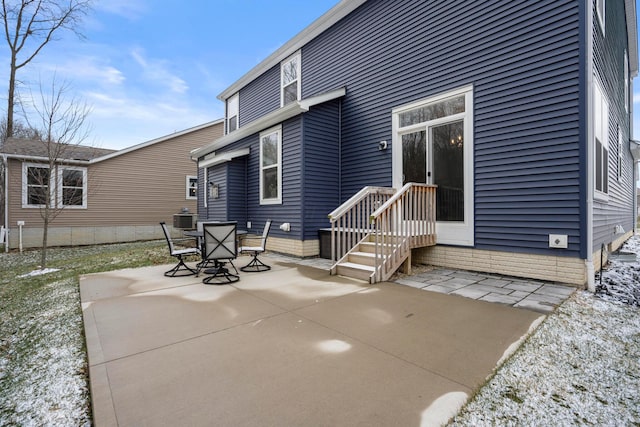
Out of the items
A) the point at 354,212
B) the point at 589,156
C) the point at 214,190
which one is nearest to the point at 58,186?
the point at 214,190

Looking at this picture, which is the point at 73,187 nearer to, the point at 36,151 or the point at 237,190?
the point at 36,151

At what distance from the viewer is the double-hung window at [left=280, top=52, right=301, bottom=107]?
30.2ft

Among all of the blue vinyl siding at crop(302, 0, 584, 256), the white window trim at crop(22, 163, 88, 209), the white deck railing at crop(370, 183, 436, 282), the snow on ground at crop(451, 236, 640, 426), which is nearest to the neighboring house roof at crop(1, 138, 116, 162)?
the white window trim at crop(22, 163, 88, 209)

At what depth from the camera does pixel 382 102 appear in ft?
22.4

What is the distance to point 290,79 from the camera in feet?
31.2

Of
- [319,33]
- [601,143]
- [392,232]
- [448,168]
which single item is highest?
[319,33]

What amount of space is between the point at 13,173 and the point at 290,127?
10243 millimetres

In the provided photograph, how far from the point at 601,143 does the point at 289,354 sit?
6517 mm

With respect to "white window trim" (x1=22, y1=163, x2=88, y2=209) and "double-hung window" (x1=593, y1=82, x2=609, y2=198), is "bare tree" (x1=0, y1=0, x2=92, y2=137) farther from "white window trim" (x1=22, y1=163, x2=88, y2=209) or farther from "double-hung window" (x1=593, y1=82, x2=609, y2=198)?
"double-hung window" (x1=593, y1=82, x2=609, y2=198)

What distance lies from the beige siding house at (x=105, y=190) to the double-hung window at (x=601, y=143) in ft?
44.2

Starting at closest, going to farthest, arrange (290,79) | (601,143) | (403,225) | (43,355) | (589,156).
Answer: (43,355), (589,156), (403,225), (601,143), (290,79)

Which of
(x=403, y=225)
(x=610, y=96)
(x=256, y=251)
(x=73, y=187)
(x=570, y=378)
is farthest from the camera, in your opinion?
(x=73, y=187)

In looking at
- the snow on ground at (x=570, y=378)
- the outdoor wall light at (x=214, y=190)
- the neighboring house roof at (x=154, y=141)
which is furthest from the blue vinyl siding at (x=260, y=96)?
the snow on ground at (x=570, y=378)

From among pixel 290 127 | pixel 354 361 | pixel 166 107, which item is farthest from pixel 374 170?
pixel 166 107
